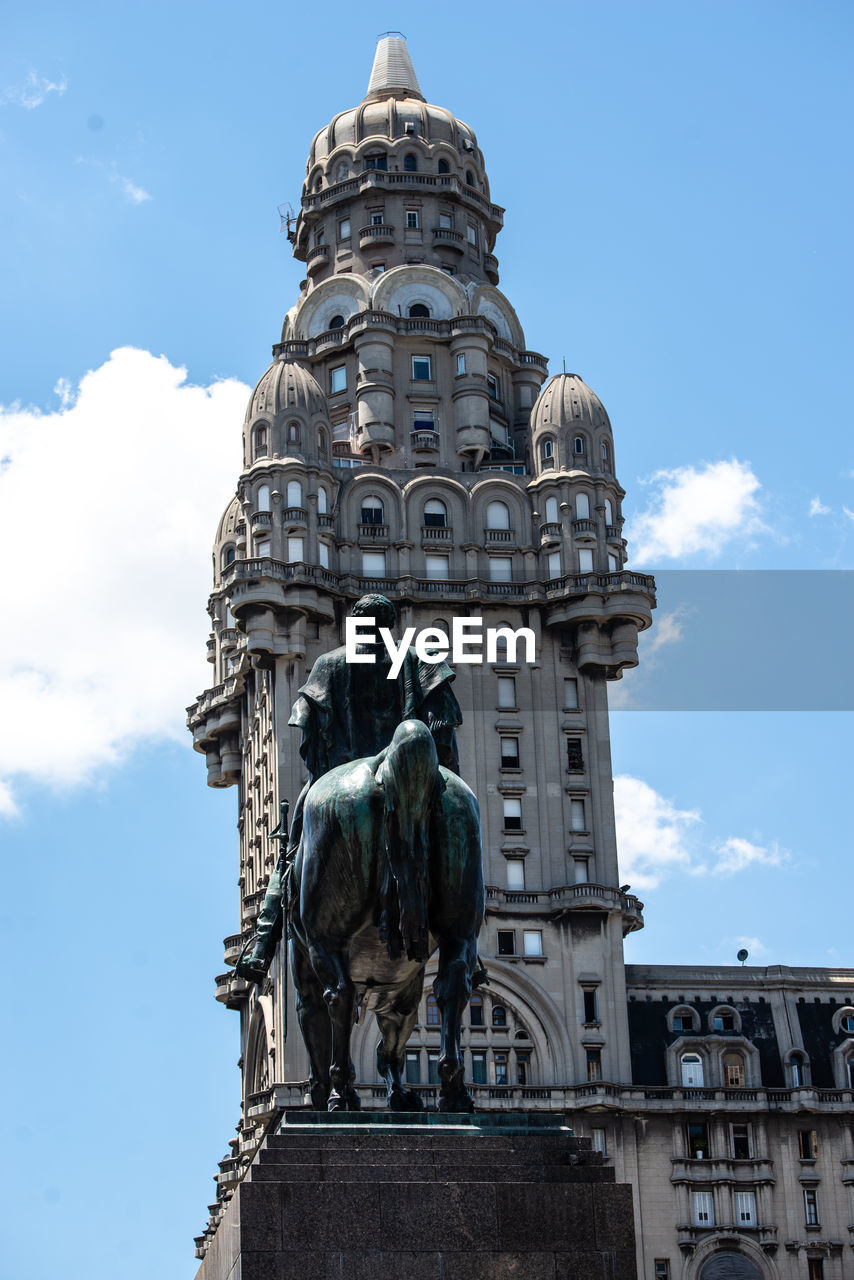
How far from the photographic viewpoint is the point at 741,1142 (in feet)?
362

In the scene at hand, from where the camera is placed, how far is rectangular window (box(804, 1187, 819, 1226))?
109 meters

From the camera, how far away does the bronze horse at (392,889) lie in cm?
2586

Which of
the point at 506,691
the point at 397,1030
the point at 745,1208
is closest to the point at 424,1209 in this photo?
the point at 397,1030

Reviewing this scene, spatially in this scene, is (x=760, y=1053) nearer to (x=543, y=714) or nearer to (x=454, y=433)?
(x=543, y=714)

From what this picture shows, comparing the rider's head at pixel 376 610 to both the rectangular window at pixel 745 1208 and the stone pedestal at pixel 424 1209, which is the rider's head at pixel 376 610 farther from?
the rectangular window at pixel 745 1208

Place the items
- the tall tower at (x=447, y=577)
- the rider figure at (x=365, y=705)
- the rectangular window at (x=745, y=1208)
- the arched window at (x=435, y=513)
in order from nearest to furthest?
the rider figure at (x=365, y=705)
the rectangular window at (x=745, y=1208)
the tall tower at (x=447, y=577)
the arched window at (x=435, y=513)

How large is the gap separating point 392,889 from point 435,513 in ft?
318

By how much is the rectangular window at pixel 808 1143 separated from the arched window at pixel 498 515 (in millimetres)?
36372

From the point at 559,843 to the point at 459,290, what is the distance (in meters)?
37.8

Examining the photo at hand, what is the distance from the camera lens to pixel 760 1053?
112750mm

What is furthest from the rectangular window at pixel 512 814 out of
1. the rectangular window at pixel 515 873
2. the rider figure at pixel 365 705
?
the rider figure at pixel 365 705

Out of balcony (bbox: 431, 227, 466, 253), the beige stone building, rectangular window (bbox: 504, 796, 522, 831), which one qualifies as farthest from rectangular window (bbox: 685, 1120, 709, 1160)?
balcony (bbox: 431, 227, 466, 253)

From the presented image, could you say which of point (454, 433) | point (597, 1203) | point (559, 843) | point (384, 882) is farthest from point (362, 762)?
point (454, 433)

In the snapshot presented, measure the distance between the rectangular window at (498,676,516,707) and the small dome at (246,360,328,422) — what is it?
60.3ft
